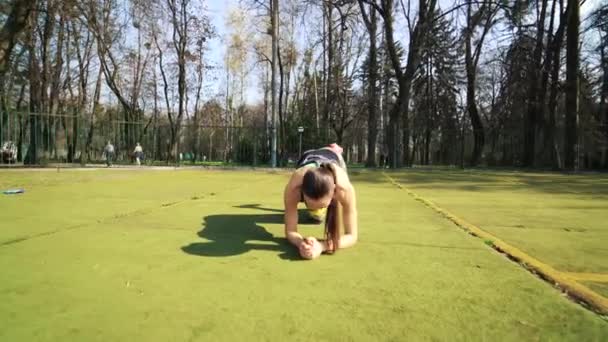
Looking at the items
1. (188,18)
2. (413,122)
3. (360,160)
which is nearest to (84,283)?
(188,18)

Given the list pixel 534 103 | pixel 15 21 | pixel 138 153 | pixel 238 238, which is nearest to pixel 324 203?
pixel 238 238

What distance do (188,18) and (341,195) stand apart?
1154 inches

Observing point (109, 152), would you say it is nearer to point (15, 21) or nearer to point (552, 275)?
point (15, 21)

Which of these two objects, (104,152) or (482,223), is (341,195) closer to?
(482,223)

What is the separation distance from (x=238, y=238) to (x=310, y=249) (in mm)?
860

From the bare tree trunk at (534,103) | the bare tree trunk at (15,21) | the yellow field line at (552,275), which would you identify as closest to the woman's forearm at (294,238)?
the yellow field line at (552,275)

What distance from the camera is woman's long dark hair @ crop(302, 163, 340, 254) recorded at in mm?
2500

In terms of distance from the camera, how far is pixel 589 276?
7.54 ft

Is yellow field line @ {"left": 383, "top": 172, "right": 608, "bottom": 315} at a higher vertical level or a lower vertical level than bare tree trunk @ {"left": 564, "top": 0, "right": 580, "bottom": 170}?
lower

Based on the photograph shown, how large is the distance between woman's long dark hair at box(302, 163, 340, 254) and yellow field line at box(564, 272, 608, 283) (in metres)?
1.43

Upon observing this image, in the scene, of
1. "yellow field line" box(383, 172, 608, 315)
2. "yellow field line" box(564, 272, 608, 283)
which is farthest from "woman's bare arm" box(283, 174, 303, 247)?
"yellow field line" box(564, 272, 608, 283)

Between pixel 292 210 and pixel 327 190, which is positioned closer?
pixel 327 190

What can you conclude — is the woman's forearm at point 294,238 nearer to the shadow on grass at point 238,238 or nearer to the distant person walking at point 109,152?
the shadow on grass at point 238,238

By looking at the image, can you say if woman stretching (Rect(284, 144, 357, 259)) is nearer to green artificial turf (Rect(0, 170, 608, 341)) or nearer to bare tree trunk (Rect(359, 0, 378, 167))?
green artificial turf (Rect(0, 170, 608, 341))
